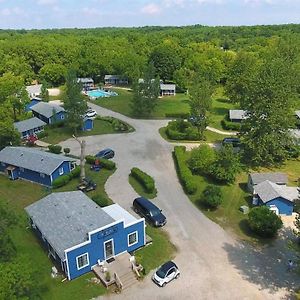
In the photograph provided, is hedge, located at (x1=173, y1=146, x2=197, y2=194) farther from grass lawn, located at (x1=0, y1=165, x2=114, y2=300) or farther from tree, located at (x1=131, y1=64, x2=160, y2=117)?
tree, located at (x1=131, y1=64, x2=160, y2=117)

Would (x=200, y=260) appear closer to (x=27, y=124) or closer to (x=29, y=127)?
(x=29, y=127)

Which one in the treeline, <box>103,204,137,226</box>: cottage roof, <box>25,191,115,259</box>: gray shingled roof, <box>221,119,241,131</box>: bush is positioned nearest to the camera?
<box>25,191,115,259</box>: gray shingled roof

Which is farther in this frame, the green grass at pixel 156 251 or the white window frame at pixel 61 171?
the white window frame at pixel 61 171

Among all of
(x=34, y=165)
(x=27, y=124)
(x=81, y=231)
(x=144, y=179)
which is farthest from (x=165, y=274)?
(x=27, y=124)

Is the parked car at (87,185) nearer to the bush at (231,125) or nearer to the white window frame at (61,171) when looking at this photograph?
the white window frame at (61,171)

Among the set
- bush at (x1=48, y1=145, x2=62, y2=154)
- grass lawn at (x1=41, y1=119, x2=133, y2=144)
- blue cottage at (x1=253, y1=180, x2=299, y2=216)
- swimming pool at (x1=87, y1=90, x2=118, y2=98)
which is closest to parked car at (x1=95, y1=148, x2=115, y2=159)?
bush at (x1=48, y1=145, x2=62, y2=154)

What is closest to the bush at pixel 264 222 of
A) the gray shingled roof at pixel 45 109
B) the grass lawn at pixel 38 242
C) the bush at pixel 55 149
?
the grass lawn at pixel 38 242

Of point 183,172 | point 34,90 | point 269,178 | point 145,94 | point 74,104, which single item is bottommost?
point 183,172
